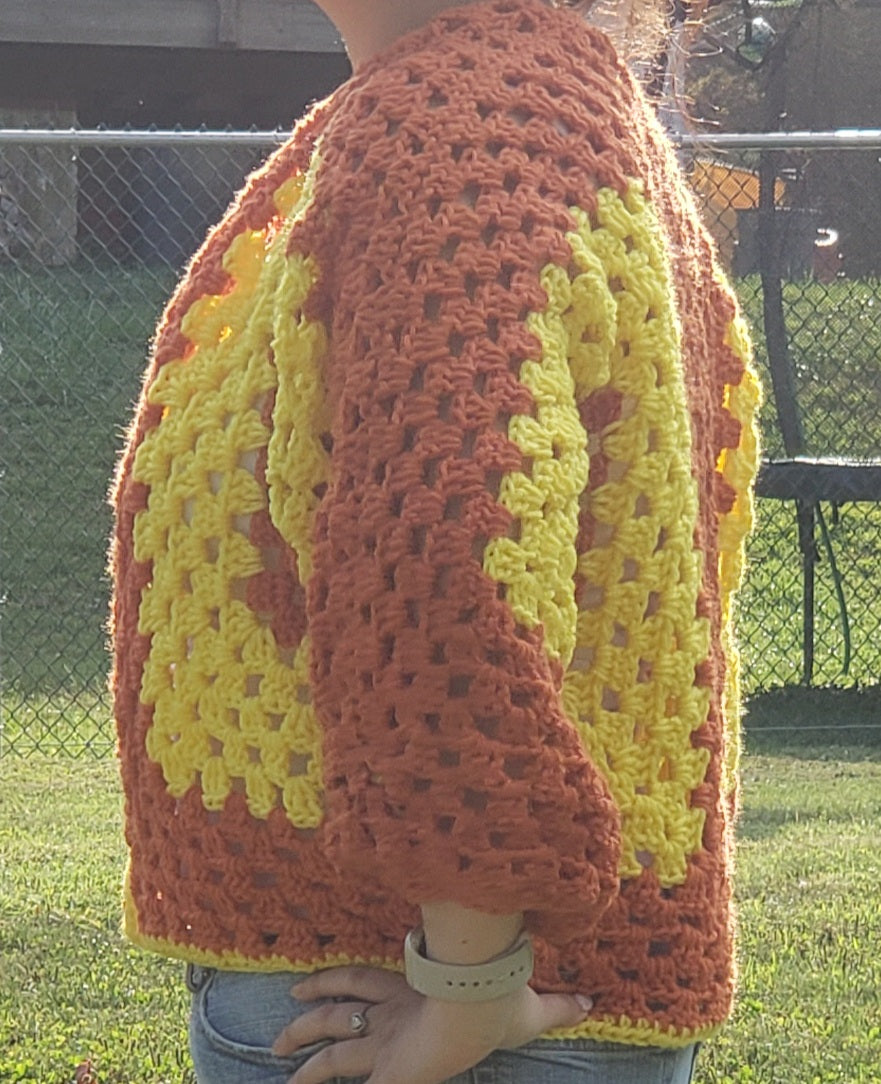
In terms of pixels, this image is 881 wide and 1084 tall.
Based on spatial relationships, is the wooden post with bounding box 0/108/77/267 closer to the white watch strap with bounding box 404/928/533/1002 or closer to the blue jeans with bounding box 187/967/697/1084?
the blue jeans with bounding box 187/967/697/1084

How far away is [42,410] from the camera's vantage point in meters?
9.85

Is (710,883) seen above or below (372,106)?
below

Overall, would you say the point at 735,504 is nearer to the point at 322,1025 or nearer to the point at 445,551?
the point at 445,551

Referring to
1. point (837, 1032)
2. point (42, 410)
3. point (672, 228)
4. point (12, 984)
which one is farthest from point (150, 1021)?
point (42, 410)

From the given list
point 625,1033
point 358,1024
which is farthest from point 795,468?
point 358,1024

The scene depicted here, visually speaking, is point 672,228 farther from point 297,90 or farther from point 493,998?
point 297,90

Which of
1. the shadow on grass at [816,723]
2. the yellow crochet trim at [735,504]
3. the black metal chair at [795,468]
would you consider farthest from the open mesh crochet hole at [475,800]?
the black metal chair at [795,468]

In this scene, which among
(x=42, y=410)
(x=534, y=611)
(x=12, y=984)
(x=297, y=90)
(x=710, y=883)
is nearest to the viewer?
(x=534, y=611)

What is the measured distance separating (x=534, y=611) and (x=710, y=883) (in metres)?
0.36

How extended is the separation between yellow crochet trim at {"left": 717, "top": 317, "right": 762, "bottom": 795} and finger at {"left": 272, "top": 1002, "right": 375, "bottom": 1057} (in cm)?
45

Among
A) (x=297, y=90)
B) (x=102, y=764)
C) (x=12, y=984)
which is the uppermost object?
(x=297, y=90)

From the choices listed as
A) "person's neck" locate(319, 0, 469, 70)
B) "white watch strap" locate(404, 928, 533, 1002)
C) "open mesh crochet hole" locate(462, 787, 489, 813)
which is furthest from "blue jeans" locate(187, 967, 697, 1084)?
"person's neck" locate(319, 0, 469, 70)

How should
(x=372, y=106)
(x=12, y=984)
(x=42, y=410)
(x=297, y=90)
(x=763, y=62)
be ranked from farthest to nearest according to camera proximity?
(x=297, y=90) → (x=42, y=410) → (x=763, y=62) → (x=12, y=984) → (x=372, y=106)

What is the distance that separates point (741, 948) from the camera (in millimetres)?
4176
